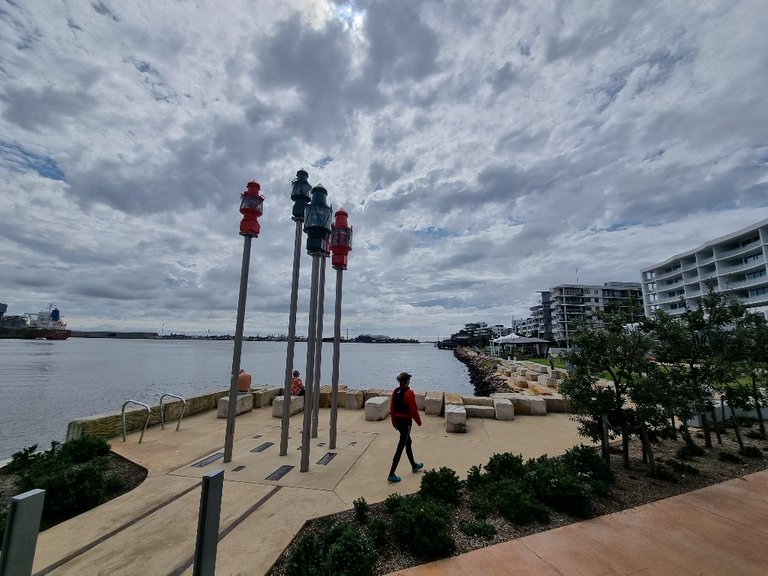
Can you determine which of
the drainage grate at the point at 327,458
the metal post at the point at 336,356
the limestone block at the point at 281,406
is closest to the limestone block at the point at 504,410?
the metal post at the point at 336,356

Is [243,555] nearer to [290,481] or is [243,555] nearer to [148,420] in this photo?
[290,481]

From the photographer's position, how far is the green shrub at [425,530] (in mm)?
3730

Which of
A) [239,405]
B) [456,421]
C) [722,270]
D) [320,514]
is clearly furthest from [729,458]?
[722,270]

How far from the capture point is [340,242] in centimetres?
754

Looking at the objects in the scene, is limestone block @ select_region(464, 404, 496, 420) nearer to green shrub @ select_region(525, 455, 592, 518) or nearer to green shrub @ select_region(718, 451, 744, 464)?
green shrub @ select_region(718, 451, 744, 464)

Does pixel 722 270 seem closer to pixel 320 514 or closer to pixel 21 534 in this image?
pixel 320 514

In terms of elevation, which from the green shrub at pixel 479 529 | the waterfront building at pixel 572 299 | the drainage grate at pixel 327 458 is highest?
the waterfront building at pixel 572 299

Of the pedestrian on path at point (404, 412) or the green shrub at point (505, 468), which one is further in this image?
the pedestrian on path at point (404, 412)

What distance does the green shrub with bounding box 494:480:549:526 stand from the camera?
4.41 meters

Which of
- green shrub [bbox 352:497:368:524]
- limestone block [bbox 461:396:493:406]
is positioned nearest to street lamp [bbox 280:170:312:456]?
green shrub [bbox 352:497:368:524]

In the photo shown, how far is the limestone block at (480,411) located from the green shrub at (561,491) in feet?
17.3

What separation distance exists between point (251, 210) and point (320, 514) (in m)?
5.26

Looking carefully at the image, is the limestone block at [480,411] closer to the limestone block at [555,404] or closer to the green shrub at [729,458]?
the limestone block at [555,404]

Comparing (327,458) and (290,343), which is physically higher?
(290,343)
